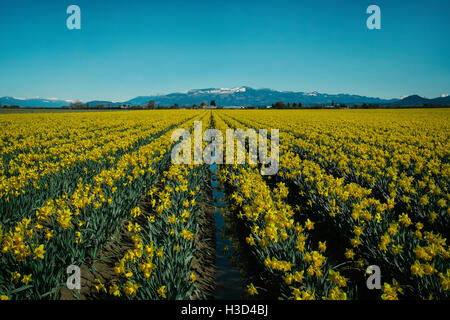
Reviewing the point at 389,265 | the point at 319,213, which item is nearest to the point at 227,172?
the point at 319,213

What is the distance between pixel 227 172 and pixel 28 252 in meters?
5.21

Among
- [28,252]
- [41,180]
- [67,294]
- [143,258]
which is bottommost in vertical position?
[67,294]

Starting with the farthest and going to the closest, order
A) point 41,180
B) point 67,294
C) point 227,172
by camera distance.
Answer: point 227,172 → point 41,180 → point 67,294

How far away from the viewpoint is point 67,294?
349cm

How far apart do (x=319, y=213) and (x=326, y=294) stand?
107 inches

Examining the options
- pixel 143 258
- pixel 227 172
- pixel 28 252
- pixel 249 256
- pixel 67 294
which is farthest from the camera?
pixel 227 172

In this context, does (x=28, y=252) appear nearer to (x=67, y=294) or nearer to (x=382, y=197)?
(x=67, y=294)

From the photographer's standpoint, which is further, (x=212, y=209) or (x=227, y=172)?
(x=227, y=172)

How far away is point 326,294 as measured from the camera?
268 centimetres
